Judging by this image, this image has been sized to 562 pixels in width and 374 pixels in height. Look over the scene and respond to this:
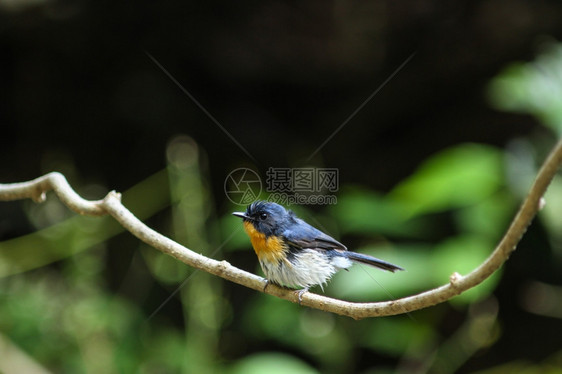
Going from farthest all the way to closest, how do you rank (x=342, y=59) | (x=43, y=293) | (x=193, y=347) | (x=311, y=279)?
(x=342, y=59) < (x=43, y=293) < (x=193, y=347) < (x=311, y=279)

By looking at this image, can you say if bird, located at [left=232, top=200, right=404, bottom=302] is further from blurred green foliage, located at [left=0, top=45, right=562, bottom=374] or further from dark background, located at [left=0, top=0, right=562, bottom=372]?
dark background, located at [left=0, top=0, right=562, bottom=372]

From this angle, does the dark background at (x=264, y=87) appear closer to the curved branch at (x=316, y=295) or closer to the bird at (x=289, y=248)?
the bird at (x=289, y=248)

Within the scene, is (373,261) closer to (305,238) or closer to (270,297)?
(305,238)

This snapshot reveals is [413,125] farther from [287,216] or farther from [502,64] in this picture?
[287,216]

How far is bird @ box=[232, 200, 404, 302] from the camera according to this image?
2.36 metres

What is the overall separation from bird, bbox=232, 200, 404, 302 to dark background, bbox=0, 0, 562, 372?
2.59 metres

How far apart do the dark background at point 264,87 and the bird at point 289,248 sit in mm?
2591

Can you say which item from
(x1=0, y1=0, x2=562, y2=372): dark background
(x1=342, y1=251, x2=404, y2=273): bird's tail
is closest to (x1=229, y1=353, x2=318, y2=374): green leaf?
(x1=342, y1=251, x2=404, y2=273): bird's tail

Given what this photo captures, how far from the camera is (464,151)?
312 cm

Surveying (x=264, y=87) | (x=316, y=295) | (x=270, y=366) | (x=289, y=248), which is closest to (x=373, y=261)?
(x=316, y=295)

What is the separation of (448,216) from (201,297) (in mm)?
1737

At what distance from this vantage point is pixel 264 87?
5383mm

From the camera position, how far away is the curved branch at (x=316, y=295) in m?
1.00

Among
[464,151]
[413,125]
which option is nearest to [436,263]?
[464,151]
